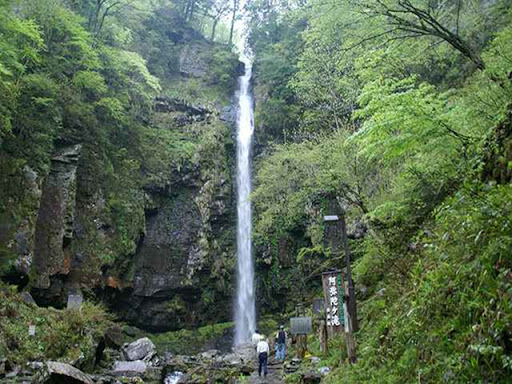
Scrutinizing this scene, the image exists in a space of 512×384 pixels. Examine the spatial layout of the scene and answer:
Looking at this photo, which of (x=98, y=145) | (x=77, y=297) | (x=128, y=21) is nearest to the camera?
(x=77, y=297)

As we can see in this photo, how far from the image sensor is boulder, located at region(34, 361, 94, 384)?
8.26 meters

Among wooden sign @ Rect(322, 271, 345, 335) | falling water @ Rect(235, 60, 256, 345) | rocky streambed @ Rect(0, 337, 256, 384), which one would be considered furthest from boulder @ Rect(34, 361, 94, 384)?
falling water @ Rect(235, 60, 256, 345)

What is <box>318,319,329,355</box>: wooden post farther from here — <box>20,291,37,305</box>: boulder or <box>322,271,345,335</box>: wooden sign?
<box>20,291,37,305</box>: boulder

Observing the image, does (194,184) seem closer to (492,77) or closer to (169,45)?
(169,45)

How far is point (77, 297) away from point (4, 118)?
5900 millimetres

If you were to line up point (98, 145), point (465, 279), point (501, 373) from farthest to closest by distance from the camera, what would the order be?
point (98, 145) → point (465, 279) → point (501, 373)

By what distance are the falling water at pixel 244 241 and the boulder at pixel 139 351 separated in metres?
5.81

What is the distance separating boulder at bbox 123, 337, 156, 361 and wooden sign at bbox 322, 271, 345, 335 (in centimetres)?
762

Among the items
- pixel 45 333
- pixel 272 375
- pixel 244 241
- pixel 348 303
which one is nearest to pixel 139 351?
pixel 45 333

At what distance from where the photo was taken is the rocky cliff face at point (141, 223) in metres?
14.1

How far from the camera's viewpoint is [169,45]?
27000mm

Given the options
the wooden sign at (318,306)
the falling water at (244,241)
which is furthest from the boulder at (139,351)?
the falling water at (244,241)

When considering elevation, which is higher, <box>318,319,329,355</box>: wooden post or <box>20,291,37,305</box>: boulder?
<box>20,291,37,305</box>: boulder

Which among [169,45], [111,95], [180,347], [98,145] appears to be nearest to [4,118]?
[98,145]
